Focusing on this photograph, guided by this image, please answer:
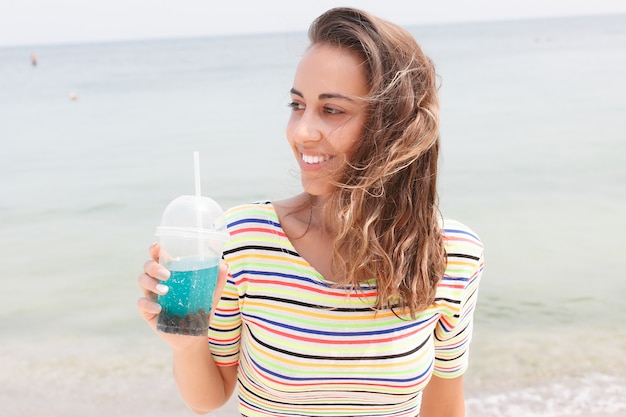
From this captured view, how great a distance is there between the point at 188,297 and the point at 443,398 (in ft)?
3.41

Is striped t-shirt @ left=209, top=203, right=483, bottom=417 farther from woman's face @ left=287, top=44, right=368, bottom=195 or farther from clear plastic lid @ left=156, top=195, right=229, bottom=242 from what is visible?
clear plastic lid @ left=156, top=195, right=229, bottom=242

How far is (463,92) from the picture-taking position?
21.7 metres

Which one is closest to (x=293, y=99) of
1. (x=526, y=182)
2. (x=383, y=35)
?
(x=383, y=35)

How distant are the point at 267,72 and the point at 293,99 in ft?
112

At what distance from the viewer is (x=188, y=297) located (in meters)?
1.70

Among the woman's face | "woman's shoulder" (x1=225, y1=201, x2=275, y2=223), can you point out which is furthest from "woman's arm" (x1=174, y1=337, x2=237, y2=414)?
the woman's face

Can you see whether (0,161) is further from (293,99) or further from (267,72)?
(267,72)

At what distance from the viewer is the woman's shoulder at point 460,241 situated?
2.16 m

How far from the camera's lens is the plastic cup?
5.56 ft

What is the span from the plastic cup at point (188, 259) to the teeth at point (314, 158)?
0.40 meters

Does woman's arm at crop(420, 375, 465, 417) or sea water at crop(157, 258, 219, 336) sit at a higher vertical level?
sea water at crop(157, 258, 219, 336)

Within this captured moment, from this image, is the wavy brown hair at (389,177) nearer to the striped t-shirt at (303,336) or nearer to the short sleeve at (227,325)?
the striped t-shirt at (303,336)

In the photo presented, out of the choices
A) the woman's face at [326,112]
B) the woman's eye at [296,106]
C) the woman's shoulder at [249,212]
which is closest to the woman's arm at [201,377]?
the woman's shoulder at [249,212]

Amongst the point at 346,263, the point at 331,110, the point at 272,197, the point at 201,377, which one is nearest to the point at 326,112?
the point at 331,110
